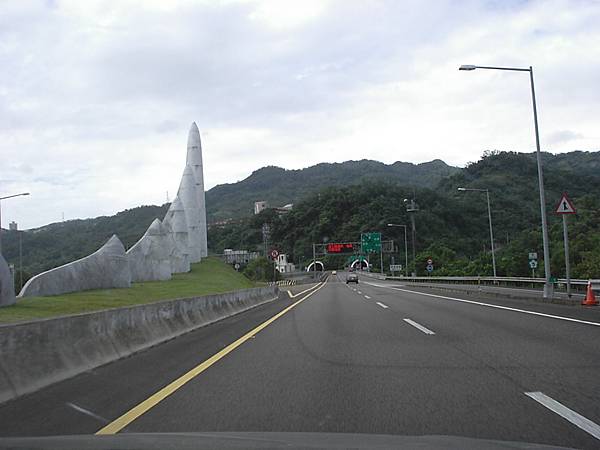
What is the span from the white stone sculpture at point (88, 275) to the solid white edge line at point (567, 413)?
92.8ft

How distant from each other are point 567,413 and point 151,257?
151 feet

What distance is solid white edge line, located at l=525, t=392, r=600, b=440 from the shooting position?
5.31 metres

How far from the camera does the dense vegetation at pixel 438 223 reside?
67.6 metres

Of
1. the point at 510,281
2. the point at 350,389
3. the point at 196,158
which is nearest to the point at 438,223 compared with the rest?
the point at 196,158

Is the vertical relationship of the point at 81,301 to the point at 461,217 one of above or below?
below

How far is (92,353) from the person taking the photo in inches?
359

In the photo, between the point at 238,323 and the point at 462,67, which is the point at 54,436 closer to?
the point at 238,323

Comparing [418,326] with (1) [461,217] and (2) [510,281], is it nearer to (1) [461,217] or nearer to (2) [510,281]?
(2) [510,281]

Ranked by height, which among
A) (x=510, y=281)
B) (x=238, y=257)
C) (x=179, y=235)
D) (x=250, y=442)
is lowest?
(x=510, y=281)

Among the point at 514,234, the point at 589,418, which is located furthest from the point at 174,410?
the point at 514,234

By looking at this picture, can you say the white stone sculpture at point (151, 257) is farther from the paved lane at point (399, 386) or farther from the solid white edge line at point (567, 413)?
the solid white edge line at point (567, 413)

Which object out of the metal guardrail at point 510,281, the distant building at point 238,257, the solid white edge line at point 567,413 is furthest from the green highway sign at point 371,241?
the solid white edge line at point 567,413

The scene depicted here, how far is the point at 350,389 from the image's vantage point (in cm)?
735

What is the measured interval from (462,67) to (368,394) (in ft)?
66.3
